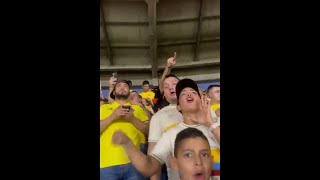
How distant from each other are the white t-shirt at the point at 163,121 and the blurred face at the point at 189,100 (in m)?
0.05

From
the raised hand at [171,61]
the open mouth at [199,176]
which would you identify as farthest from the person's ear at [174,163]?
the raised hand at [171,61]

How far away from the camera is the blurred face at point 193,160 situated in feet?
7.57

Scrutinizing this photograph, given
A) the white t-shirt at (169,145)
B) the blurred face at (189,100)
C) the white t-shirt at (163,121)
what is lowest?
the white t-shirt at (169,145)

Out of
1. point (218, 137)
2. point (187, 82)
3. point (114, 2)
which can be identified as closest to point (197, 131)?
point (218, 137)

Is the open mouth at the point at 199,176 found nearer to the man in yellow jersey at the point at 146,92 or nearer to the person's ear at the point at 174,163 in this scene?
the person's ear at the point at 174,163

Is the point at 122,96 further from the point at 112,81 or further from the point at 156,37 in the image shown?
the point at 156,37

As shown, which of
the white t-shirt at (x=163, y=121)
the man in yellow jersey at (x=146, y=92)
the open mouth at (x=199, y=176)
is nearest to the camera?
the open mouth at (x=199, y=176)

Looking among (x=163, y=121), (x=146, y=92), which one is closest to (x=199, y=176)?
(x=163, y=121)

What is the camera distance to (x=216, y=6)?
8.24ft

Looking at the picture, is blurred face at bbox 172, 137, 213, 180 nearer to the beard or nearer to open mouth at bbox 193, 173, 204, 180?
open mouth at bbox 193, 173, 204, 180

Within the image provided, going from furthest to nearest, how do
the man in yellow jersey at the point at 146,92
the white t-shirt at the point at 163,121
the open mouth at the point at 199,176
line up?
the man in yellow jersey at the point at 146,92 < the white t-shirt at the point at 163,121 < the open mouth at the point at 199,176

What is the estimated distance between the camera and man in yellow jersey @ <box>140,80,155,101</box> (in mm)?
2561

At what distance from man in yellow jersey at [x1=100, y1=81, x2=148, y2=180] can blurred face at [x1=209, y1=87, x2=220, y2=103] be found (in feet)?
1.44

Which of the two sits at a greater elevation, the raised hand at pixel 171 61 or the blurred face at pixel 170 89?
the raised hand at pixel 171 61
